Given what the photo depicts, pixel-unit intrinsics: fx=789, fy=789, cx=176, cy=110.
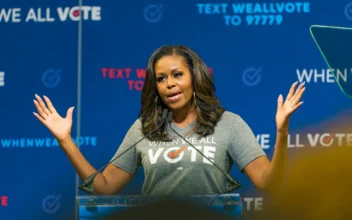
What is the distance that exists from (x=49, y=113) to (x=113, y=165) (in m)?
0.33

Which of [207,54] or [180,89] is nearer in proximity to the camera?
[180,89]

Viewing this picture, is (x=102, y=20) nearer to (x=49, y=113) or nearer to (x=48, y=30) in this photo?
(x=48, y=30)

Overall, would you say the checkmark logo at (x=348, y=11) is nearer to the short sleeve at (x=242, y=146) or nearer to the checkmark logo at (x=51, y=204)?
the short sleeve at (x=242, y=146)

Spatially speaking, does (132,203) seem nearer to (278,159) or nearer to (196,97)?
(278,159)

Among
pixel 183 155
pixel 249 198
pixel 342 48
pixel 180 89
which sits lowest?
pixel 249 198

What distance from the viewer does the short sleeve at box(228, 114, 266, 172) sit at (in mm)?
2861

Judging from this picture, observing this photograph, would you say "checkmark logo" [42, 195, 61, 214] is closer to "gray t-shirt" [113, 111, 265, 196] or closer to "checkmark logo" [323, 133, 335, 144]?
"gray t-shirt" [113, 111, 265, 196]

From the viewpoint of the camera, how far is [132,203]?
2145 millimetres

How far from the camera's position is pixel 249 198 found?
3.93 metres

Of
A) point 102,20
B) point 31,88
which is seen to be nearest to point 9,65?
point 31,88

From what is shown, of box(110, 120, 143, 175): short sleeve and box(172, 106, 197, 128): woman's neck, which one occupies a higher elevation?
box(172, 106, 197, 128): woman's neck

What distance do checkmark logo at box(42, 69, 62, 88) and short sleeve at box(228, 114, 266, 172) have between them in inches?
56.5

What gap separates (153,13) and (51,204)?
111 cm

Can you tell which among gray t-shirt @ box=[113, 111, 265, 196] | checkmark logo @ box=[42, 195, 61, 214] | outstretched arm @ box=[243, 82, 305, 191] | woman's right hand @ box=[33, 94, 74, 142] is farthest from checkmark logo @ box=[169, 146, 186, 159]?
checkmark logo @ box=[42, 195, 61, 214]
